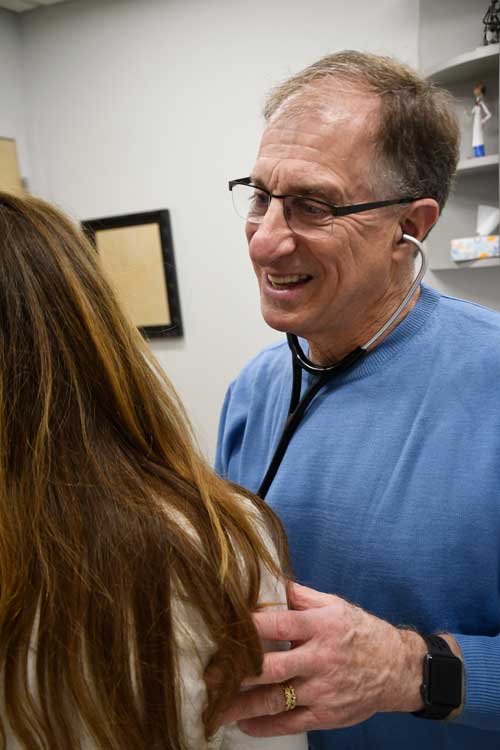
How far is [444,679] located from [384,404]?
0.39 meters

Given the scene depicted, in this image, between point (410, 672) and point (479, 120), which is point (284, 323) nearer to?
point (410, 672)

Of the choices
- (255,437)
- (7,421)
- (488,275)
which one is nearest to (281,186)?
(255,437)

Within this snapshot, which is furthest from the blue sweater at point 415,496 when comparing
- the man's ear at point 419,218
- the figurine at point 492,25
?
the figurine at point 492,25

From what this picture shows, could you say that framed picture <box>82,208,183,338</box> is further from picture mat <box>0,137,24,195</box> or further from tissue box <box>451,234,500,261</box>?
tissue box <box>451,234,500,261</box>

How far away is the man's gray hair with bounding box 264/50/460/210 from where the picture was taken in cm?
98

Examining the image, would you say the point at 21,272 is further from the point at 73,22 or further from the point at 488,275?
the point at 73,22

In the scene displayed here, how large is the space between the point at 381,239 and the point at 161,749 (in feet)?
2.48

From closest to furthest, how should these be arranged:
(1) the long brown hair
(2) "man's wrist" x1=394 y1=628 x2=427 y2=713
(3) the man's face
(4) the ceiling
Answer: (1) the long brown hair < (2) "man's wrist" x1=394 y1=628 x2=427 y2=713 < (3) the man's face < (4) the ceiling

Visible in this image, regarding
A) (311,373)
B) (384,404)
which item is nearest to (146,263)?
(311,373)

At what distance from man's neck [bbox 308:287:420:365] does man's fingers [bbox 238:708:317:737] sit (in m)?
0.55

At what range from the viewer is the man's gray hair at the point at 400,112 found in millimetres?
984

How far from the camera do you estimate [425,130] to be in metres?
1.01

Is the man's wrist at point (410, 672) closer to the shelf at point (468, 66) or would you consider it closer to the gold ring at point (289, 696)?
the gold ring at point (289, 696)

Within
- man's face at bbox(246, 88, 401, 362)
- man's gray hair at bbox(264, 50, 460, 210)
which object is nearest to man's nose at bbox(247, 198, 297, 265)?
man's face at bbox(246, 88, 401, 362)
